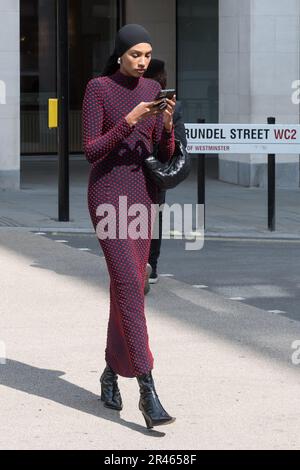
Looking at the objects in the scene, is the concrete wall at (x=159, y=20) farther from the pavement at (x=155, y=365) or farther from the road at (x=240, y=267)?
the pavement at (x=155, y=365)

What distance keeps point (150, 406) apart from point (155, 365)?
1517mm

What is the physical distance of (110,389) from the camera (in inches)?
281

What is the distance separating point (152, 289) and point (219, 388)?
3.63 metres

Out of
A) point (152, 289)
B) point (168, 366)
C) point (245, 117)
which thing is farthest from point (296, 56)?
point (168, 366)

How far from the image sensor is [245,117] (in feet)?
68.2

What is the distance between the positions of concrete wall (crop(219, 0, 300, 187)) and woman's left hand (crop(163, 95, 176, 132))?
13.9 meters

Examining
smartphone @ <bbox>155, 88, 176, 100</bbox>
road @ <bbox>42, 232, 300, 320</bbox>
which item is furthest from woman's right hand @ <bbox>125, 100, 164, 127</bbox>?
road @ <bbox>42, 232, 300, 320</bbox>

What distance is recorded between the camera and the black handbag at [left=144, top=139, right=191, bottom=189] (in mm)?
Answer: 6773

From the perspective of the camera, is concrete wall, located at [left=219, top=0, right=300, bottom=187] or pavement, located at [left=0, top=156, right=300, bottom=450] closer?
pavement, located at [left=0, top=156, right=300, bottom=450]

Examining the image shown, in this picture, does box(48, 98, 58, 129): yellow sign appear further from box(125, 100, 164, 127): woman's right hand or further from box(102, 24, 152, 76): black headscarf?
box(125, 100, 164, 127): woman's right hand

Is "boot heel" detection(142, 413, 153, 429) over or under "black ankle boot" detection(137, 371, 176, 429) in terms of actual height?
under

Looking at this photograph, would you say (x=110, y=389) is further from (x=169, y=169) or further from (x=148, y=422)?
(x=169, y=169)

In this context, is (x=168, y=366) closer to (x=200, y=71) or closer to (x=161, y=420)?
(x=161, y=420)

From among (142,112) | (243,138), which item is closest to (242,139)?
(243,138)
